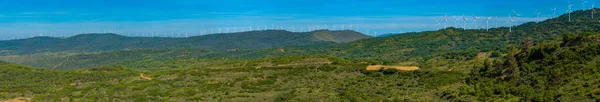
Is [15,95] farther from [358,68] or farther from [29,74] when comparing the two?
[358,68]

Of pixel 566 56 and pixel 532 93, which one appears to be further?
pixel 566 56

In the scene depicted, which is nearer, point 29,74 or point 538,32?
point 29,74

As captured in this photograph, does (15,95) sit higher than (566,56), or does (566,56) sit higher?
(566,56)

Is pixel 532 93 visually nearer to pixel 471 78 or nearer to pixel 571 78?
pixel 571 78

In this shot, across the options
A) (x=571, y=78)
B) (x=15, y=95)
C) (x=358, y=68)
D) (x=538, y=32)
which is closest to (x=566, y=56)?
(x=571, y=78)

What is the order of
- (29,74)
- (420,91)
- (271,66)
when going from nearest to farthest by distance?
(420,91), (271,66), (29,74)

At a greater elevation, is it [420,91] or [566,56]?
[566,56]

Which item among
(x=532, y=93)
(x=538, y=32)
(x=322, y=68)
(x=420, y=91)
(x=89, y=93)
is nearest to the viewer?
(x=532, y=93)

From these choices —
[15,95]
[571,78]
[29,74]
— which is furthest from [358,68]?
[29,74]

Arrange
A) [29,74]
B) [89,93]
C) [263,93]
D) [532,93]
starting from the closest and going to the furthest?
[532,93]
[263,93]
[89,93]
[29,74]
